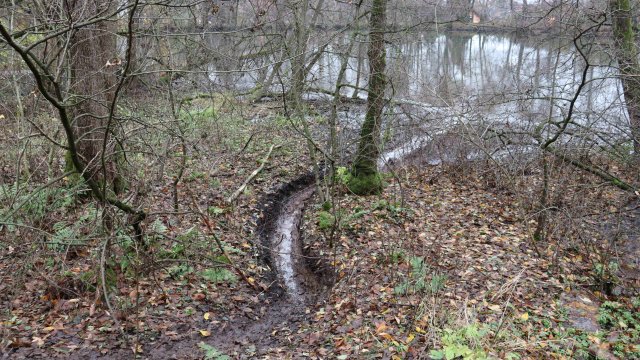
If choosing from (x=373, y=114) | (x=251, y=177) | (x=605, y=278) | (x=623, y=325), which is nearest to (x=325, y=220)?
(x=251, y=177)

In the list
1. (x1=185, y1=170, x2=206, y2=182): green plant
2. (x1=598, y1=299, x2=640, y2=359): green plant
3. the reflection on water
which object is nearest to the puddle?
(x1=185, y1=170, x2=206, y2=182): green plant

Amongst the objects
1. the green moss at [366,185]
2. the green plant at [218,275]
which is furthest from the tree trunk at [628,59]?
the green plant at [218,275]

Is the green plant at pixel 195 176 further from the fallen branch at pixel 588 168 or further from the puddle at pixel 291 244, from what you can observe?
the fallen branch at pixel 588 168

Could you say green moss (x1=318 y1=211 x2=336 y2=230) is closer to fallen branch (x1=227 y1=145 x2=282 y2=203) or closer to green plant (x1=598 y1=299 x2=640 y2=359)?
fallen branch (x1=227 y1=145 x2=282 y2=203)

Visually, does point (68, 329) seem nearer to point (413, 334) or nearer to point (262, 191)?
point (413, 334)

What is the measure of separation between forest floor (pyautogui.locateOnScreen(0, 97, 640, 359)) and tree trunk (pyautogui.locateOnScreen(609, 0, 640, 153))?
220 cm

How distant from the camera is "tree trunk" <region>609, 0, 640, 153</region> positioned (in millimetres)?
9596

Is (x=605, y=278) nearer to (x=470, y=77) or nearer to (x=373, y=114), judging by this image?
(x=373, y=114)

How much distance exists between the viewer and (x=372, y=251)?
8.68 meters

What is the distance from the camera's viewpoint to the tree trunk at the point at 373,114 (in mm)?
10117

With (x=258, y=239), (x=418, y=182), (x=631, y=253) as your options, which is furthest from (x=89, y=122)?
(x=631, y=253)

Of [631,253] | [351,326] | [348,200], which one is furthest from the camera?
[348,200]

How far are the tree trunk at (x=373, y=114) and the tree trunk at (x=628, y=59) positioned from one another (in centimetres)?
458

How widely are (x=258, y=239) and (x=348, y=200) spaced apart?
7.94ft
